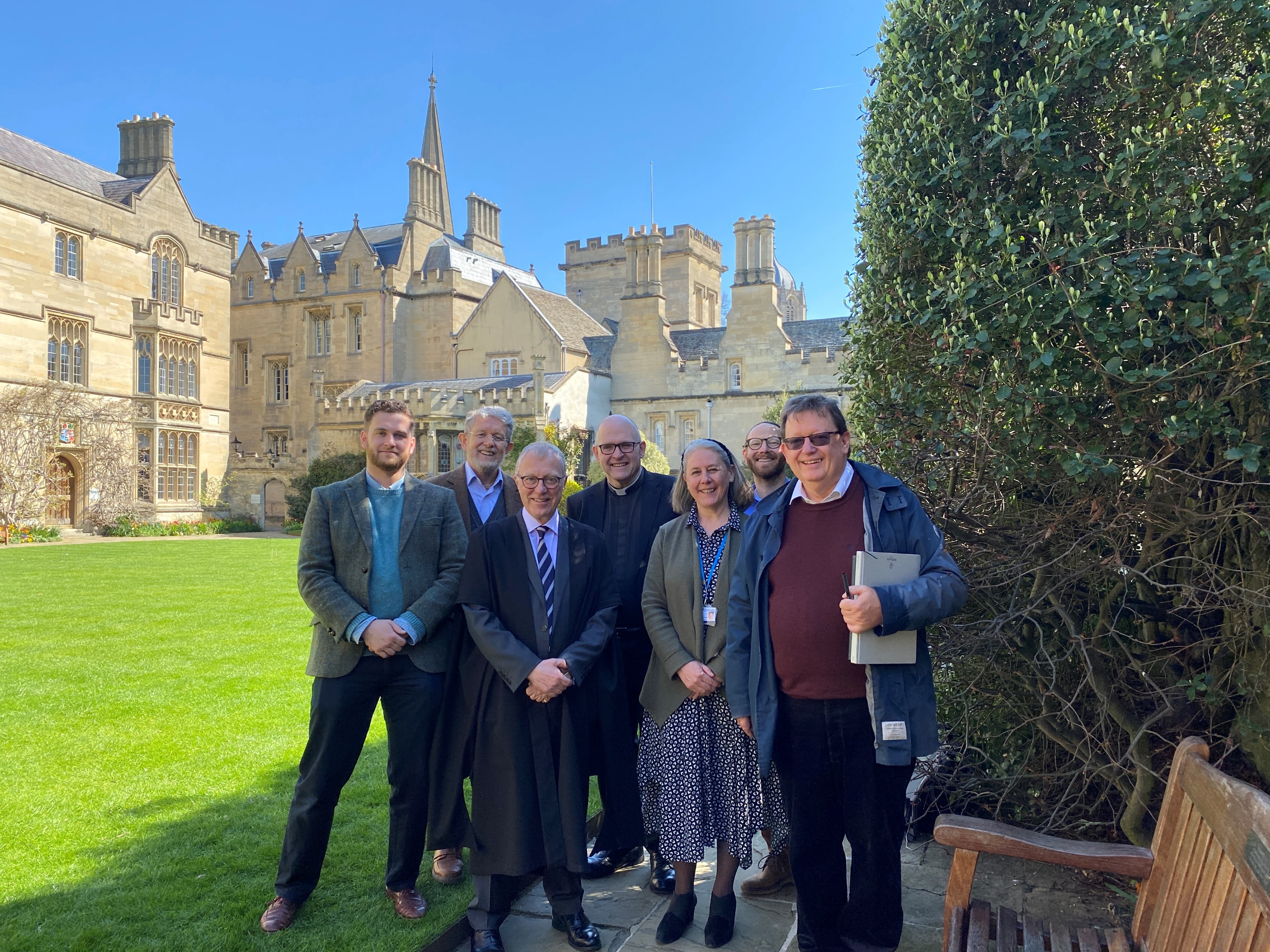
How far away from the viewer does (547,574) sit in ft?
12.2

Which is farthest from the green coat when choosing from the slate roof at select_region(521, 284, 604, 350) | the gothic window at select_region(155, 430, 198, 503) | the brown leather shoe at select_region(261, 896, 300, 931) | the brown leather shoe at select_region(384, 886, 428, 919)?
the gothic window at select_region(155, 430, 198, 503)

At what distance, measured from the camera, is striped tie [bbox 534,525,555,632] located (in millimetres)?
3652

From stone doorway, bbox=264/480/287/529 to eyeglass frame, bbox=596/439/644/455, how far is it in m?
35.4

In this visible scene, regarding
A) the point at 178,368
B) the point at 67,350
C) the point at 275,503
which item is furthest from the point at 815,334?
the point at 67,350

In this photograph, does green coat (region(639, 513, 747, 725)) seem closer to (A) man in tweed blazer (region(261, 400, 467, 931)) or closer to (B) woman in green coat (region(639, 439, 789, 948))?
(B) woman in green coat (region(639, 439, 789, 948))

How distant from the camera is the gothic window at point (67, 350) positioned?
99.0ft

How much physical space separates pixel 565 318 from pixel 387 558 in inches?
1380

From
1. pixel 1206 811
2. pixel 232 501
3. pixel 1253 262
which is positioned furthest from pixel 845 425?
pixel 232 501

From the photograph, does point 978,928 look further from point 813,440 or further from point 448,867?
point 448,867

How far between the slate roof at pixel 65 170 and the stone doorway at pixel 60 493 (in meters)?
9.87

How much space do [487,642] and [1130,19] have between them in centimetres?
305

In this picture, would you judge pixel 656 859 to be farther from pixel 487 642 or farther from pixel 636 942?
pixel 487 642

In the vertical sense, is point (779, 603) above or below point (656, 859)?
above

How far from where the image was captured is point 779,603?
321cm
